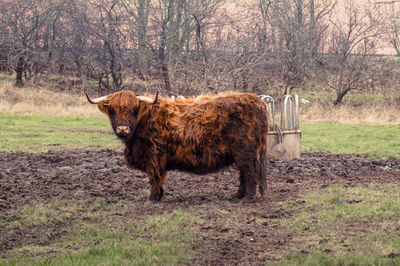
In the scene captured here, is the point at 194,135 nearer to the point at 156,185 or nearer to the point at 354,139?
the point at 156,185

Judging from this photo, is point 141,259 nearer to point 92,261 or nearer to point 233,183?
point 92,261

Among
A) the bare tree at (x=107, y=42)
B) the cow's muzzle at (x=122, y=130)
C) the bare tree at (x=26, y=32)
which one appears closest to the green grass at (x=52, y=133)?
the bare tree at (x=107, y=42)

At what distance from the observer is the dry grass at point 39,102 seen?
78.2ft

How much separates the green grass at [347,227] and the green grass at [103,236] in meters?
1.16

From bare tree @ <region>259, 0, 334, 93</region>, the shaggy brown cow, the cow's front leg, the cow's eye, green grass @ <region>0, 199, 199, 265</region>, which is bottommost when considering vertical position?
green grass @ <region>0, 199, 199, 265</region>

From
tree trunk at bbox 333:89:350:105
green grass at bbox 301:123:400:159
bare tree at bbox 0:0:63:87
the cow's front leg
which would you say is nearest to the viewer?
the cow's front leg

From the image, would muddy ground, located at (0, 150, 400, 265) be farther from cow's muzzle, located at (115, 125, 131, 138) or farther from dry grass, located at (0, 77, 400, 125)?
dry grass, located at (0, 77, 400, 125)

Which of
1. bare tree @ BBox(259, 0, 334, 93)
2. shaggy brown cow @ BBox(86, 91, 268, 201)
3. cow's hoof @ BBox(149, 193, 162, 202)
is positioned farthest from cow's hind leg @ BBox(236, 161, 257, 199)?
bare tree @ BBox(259, 0, 334, 93)

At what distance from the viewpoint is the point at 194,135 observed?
712 centimetres

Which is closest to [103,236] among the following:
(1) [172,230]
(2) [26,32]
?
(1) [172,230]

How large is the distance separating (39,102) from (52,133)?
10.5 meters

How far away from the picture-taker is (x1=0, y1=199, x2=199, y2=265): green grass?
451 cm

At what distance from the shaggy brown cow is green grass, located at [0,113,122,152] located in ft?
21.7

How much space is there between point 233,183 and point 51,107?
59.0ft
